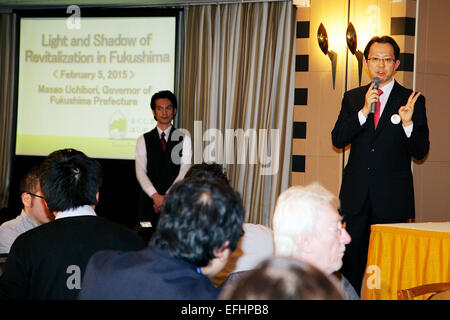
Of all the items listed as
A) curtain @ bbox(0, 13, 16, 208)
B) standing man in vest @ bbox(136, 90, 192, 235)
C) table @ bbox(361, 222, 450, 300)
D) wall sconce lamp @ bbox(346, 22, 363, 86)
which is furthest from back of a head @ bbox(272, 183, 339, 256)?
curtain @ bbox(0, 13, 16, 208)

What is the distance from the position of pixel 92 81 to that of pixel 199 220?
5.20m

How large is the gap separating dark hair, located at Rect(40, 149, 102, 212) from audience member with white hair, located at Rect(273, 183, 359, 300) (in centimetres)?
67

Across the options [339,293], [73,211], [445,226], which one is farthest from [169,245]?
[445,226]

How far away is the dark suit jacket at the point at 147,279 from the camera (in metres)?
1.23

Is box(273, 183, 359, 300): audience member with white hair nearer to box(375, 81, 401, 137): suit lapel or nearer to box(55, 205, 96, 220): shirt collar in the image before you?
box(55, 205, 96, 220): shirt collar

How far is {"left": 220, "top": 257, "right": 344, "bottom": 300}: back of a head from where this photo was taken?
934 millimetres

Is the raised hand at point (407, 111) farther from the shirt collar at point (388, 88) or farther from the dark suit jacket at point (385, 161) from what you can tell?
the shirt collar at point (388, 88)

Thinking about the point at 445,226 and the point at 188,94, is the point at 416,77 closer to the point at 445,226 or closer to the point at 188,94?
the point at 445,226

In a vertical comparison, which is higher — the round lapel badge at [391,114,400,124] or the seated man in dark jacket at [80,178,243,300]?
the round lapel badge at [391,114,400,124]

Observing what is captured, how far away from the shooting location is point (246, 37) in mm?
5953

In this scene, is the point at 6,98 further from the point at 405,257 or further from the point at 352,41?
the point at 405,257

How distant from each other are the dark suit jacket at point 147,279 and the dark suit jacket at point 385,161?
7.09ft

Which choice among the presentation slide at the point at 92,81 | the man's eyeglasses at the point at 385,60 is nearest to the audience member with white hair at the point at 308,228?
the man's eyeglasses at the point at 385,60

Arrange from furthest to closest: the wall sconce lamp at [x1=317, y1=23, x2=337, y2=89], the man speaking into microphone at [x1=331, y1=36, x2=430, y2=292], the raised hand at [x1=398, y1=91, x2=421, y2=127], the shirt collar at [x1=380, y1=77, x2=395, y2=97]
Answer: the wall sconce lamp at [x1=317, y1=23, x2=337, y2=89]
the shirt collar at [x1=380, y1=77, x2=395, y2=97]
the man speaking into microphone at [x1=331, y1=36, x2=430, y2=292]
the raised hand at [x1=398, y1=91, x2=421, y2=127]
